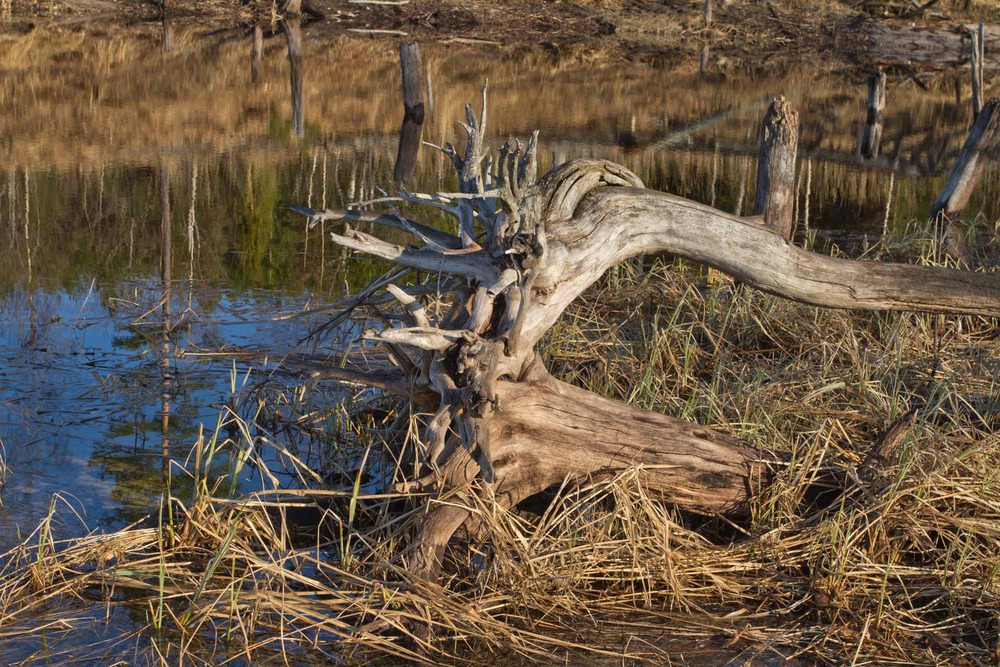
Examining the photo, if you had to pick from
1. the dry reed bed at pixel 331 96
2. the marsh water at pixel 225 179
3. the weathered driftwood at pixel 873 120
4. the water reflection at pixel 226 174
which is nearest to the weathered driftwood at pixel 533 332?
the marsh water at pixel 225 179

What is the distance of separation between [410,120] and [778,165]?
7208 millimetres

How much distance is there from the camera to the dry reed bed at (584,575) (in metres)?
3.61

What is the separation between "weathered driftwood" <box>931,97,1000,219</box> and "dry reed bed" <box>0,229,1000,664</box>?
422cm

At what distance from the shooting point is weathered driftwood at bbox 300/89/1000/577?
3.89m

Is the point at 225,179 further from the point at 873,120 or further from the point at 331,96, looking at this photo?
the point at 873,120

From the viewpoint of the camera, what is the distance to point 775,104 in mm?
5215

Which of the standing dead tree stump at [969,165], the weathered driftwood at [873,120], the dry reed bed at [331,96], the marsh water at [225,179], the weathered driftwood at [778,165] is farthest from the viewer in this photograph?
the weathered driftwood at [873,120]

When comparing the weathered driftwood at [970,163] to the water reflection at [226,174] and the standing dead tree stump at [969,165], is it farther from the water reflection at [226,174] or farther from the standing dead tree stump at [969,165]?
the water reflection at [226,174]

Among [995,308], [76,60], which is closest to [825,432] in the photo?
[995,308]

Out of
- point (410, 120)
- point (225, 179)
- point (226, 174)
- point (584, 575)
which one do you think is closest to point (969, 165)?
point (410, 120)

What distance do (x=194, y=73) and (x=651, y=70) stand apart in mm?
8853

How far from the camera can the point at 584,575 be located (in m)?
3.91

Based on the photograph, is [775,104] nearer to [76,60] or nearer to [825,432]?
[825,432]

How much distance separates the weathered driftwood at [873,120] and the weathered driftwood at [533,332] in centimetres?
996
